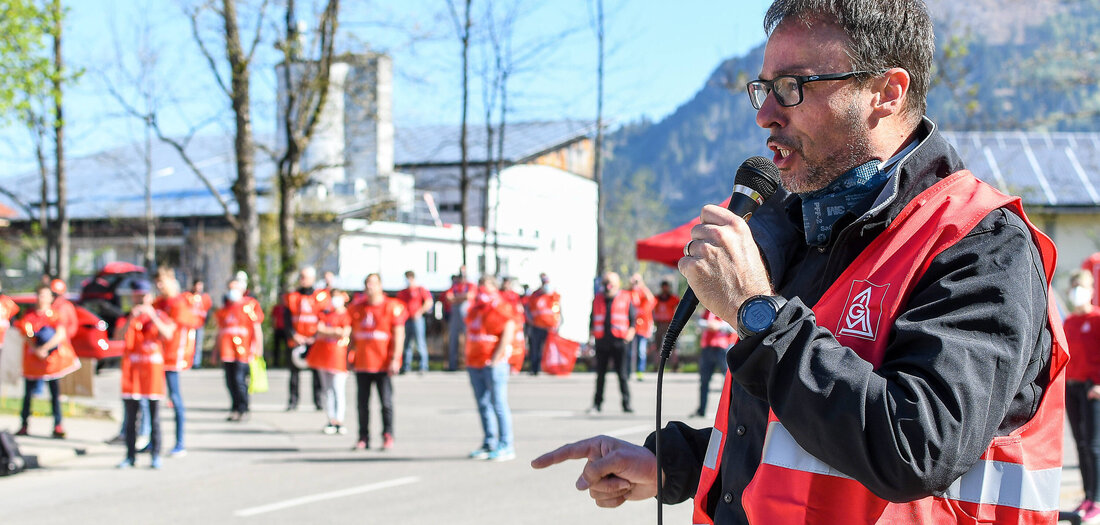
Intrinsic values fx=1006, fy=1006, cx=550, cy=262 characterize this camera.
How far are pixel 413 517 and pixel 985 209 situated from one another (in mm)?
6692

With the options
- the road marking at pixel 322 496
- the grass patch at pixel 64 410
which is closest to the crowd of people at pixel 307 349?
the grass patch at pixel 64 410

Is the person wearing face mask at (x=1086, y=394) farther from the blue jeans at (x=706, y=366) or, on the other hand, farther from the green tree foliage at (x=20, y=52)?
the green tree foliage at (x=20, y=52)

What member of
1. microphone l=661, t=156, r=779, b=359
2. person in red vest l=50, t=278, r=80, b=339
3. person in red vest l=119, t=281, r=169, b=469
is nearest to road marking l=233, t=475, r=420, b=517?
person in red vest l=119, t=281, r=169, b=469

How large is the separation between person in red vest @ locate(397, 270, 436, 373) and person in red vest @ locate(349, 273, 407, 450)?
30.4 feet

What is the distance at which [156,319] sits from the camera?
10.3m

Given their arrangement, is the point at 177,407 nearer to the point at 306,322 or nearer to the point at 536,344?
the point at 306,322

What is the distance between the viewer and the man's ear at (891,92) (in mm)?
1882

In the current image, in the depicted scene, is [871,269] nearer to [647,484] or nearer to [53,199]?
[647,484]

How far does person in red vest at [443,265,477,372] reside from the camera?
72.0 feet

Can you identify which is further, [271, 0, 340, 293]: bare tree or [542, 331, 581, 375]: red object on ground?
[271, 0, 340, 293]: bare tree

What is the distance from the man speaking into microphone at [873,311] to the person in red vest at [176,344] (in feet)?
31.9

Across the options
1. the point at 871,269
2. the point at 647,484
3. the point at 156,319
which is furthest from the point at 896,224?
the point at 156,319

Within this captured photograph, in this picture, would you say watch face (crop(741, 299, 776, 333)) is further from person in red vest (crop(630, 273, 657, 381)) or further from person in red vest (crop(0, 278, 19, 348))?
person in red vest (crop(630, 273, 657, 381))

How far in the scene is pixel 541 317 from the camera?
21.8 m
